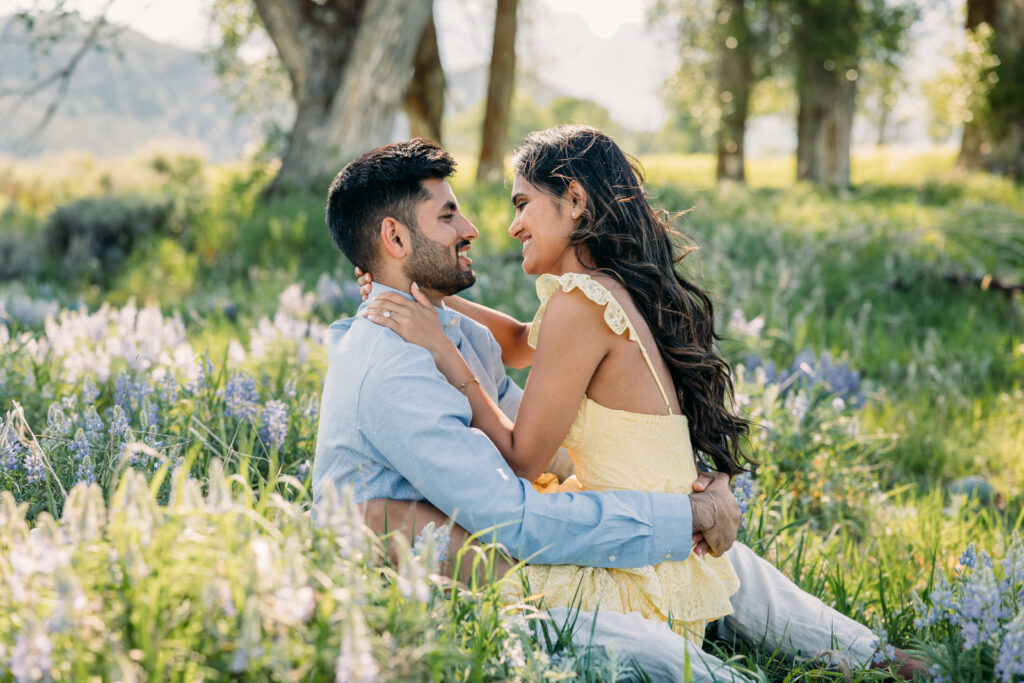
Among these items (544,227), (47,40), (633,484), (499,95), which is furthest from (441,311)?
(499,95)

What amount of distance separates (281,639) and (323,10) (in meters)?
9.78

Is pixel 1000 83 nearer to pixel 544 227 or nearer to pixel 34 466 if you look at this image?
pixel 544 227

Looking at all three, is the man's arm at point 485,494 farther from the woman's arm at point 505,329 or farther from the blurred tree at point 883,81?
the blurred tree at point 883,81

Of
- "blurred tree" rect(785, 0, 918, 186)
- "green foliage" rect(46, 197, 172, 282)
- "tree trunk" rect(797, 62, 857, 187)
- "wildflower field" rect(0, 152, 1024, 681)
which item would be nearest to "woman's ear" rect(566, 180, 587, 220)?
"wildflower field" rect(0, 152, 1024, 681)

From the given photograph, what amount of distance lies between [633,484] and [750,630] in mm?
620

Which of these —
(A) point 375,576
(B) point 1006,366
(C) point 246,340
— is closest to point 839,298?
(B) point 1006,366

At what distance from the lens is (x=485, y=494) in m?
2.21

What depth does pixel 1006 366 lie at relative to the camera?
5344 millimetres

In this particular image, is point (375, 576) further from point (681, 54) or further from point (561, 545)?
point (681, 54)

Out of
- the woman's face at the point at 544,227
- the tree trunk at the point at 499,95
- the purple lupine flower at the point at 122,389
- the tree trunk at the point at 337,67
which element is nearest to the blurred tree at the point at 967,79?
the tree trunk at the point at 499,95

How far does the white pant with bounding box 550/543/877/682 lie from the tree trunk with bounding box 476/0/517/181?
36.1ft

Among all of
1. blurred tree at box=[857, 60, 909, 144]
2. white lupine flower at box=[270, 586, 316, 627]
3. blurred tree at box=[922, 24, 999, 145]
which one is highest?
blurred tree at box=[857, 60, 909, 144]

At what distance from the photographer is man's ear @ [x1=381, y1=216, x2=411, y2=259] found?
8.65 feet

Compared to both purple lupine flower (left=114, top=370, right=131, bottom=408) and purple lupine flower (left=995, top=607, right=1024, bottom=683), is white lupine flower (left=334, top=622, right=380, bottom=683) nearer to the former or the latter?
purple lupine flower (left=995, top=607, right=1024, bottom=683)
